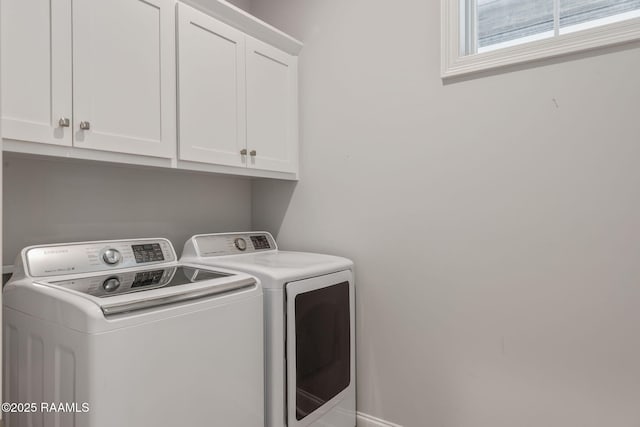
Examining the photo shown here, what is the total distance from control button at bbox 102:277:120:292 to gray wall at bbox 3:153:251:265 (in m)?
0.44

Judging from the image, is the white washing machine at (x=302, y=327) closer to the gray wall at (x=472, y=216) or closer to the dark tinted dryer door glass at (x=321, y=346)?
the dark tinted dryer door glass at (x=321, y=346)

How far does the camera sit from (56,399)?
110 cm

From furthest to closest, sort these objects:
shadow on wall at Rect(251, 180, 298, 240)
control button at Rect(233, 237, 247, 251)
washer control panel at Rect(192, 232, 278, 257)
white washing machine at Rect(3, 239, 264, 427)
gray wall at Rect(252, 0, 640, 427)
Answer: shadow on wall at Rect(251, 180, 298, 240), control button at Rect(233, 237, 247, 251), washer control panel at Rect(192, 232, 278, 257), gray wall at Rect(252, 0, 640, 427), white washing machine at Rect(3, 239, 264, 427)

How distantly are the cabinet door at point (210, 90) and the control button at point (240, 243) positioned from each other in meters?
0.43

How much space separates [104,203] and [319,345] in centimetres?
115

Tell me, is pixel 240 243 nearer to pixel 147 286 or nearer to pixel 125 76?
pixel 147 286

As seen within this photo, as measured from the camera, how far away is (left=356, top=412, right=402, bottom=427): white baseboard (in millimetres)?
1984

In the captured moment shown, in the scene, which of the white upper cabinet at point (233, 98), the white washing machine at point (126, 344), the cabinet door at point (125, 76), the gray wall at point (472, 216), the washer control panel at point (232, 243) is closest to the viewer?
the white washing machine at point (126, 344)

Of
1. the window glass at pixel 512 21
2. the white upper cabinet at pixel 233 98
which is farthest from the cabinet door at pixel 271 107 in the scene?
the window glass at pixel 512 21

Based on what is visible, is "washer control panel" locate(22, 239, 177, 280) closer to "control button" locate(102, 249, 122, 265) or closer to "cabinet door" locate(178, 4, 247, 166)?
"control button" locate(102, 249, 122, 265)

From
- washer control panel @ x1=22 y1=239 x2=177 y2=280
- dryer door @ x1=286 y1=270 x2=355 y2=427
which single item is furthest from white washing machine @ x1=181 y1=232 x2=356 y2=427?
washer control panel @ x1=22 y1=239 x2=177 y2=280

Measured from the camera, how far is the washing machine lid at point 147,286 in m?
1.10

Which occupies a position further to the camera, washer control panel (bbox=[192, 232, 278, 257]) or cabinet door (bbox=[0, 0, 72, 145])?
washer control panel (bbox=[192, 232, 278, 257])

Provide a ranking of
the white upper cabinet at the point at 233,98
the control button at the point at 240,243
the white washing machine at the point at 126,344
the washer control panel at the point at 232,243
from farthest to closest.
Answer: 1. the control button at the point at 240,243
2. the washer control panel at the point at 232,243
3. the white upper cabinet at the point at 233,98
4. the white washing machine at the point at 126,344
